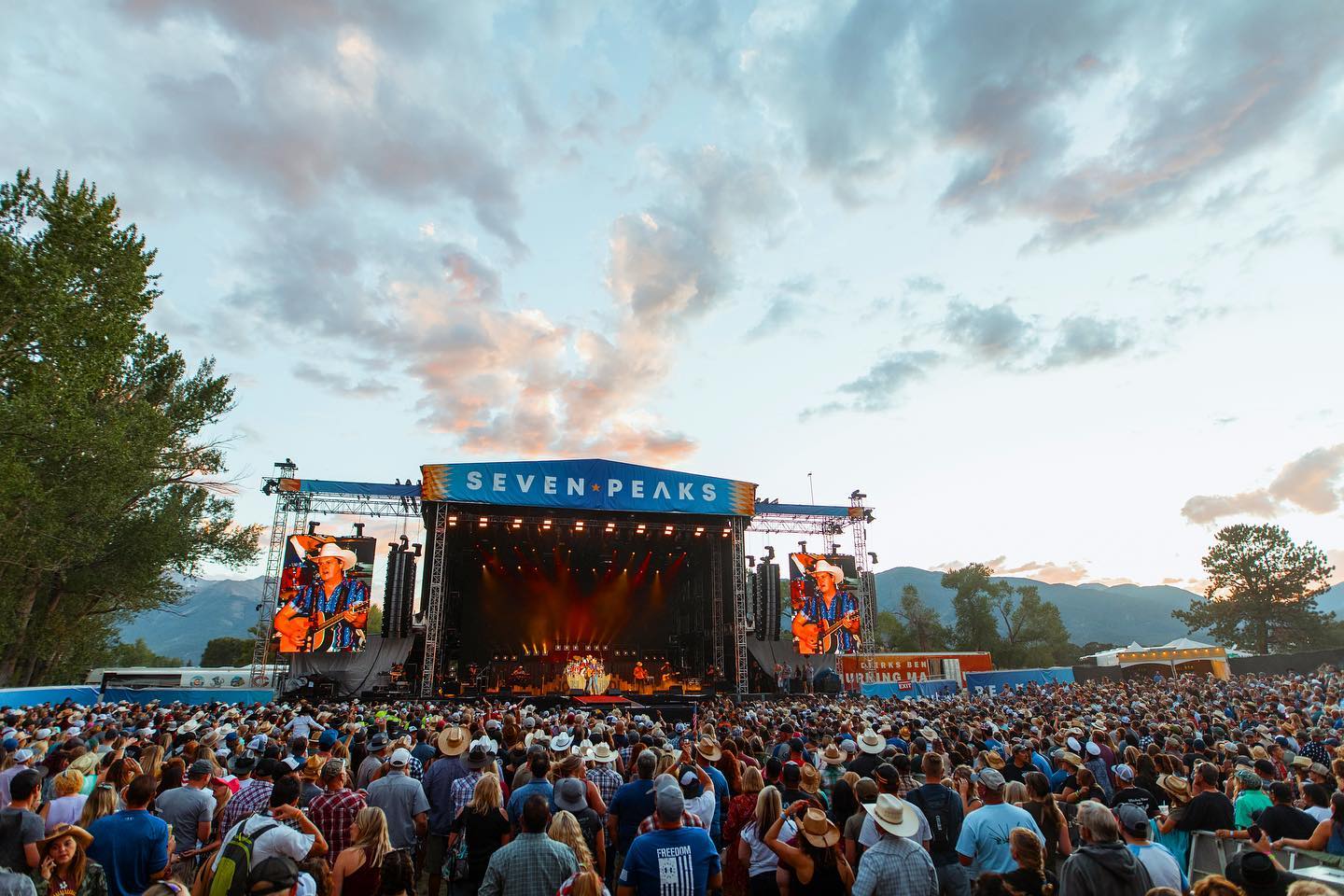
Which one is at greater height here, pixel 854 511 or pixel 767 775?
pixel 854 511

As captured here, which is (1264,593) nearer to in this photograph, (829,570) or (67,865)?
(829,570)

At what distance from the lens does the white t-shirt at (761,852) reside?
14.5 feet

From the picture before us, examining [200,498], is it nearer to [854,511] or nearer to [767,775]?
[854,511]

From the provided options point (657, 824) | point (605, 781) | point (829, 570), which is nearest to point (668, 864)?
point (657, 824)

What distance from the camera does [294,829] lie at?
4188 millimetres

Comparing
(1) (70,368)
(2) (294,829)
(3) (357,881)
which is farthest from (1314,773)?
(1) (70,368)

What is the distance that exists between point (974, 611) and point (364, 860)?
2675 inches

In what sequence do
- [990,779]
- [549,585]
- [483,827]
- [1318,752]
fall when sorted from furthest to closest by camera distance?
[549,585]
[1318,752]
[483,827]
[990,779]

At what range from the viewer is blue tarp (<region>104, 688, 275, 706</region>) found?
2528cm

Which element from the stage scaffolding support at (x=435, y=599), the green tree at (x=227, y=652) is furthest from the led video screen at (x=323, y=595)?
the green tree at (x=227, y=652)

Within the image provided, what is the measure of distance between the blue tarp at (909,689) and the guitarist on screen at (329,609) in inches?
812

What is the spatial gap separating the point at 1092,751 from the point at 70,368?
64.2 ft

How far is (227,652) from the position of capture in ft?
218

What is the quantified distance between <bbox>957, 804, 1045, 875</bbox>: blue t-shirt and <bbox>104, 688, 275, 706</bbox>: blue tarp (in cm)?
2700
